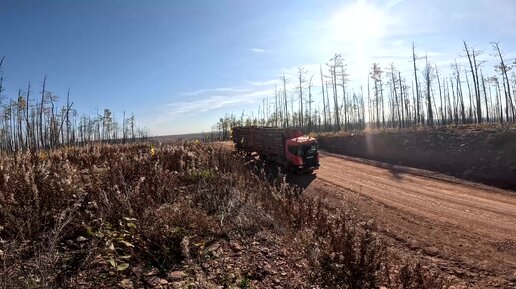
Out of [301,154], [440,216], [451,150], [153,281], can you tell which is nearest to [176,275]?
[153,281]

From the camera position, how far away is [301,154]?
57.5 ft

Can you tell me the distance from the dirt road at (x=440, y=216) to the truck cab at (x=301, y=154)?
2.88 ft

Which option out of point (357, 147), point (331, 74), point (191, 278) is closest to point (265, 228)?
point (191, 278)

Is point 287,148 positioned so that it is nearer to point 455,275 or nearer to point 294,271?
point 455,275

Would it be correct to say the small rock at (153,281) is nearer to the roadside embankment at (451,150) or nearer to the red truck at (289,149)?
the red truck at (289,149)

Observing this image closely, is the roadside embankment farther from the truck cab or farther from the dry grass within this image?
the dry grass

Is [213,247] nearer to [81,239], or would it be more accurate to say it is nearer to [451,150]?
[81,239]

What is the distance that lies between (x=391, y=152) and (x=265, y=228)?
19.8 meters

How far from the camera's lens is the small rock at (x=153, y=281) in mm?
3926

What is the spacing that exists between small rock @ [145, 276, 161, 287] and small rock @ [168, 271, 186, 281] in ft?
0.46

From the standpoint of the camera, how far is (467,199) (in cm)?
1247

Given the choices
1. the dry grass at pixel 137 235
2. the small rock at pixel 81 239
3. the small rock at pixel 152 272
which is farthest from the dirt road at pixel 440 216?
the small rock at pixel 81 239

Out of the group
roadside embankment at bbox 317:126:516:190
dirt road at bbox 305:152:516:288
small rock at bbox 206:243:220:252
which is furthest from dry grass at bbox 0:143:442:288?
roadside embankment at bbox 317:126:516:190

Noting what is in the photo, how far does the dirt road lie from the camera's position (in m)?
6.95
